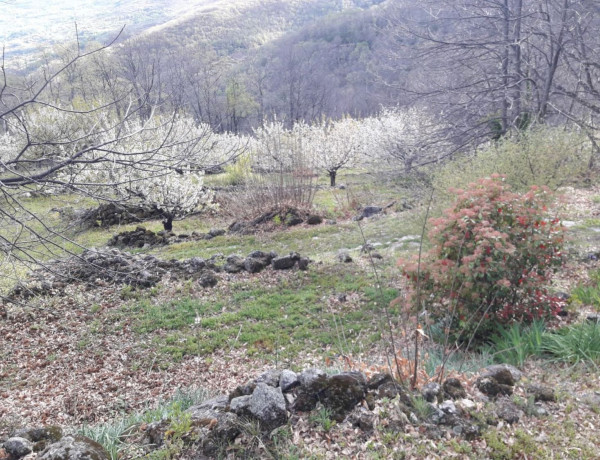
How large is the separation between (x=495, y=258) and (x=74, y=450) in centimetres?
411

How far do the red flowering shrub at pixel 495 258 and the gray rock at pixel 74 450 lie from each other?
3478 millimetres

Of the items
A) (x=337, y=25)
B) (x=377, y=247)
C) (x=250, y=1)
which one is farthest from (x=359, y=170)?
(x=250, y=1)

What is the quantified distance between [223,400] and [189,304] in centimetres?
421

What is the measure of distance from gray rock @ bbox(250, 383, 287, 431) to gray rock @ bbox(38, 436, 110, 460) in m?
1.00

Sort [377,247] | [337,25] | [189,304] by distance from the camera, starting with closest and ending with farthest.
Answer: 1. [189,304]
2. [377,247]
3. [337,25]

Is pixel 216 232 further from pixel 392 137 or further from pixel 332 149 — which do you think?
pixel 392 137

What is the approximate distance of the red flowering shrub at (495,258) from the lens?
4.48 meters

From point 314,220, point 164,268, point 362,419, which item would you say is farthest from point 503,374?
point 314,220

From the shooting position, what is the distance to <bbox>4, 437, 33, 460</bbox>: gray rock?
2.68 metres

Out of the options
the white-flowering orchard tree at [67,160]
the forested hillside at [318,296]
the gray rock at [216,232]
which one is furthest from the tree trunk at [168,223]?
the white-flowering orchard tree at [67,160]

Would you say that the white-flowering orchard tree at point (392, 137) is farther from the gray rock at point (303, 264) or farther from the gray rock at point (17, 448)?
the gray rock at point (17, 448)

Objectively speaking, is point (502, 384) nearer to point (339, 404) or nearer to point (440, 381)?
point (440, 381)

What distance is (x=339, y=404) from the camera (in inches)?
116

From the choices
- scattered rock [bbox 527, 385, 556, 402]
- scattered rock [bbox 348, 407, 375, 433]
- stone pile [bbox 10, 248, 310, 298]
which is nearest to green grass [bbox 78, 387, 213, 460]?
scattered rock [bbox 348, 407, 375, 433]
